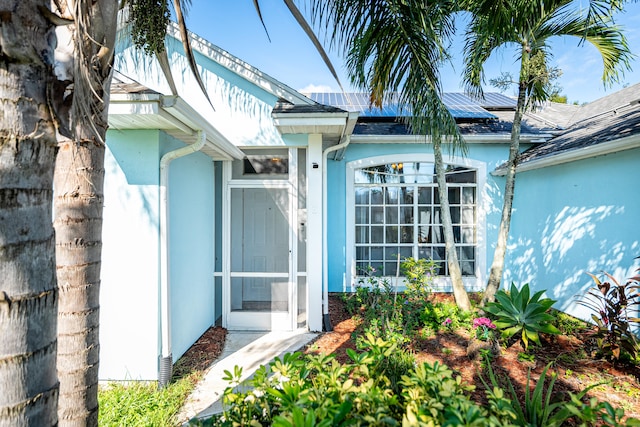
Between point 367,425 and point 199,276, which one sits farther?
point 199,276

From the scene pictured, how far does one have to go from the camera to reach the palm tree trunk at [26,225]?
114cm

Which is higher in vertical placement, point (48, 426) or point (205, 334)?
point (48, 426)

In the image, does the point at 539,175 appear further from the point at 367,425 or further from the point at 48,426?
the point at 48,426

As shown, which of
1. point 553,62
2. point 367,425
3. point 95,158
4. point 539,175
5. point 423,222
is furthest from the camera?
point 423,222

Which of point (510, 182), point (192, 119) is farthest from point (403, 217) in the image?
point (192, 119)

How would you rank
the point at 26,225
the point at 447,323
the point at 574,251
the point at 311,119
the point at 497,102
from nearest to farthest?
1. the point at 26,225
2. the point at 311,119
3. the point at 447,323
4. the point at 574,251
5. the point at 497,102

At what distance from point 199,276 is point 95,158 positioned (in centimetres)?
361

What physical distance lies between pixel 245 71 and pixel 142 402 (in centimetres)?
546

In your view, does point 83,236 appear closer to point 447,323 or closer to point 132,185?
point 132,185

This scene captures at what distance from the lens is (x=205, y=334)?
18.7ft

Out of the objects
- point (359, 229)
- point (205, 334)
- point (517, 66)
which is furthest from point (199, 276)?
point (517, 66)

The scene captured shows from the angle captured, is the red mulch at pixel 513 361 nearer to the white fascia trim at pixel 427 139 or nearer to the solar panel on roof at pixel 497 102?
the white fascia trim at pixel 427 139

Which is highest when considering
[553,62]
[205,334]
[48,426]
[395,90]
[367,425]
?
[553,62]

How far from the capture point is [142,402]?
370 centimetres
